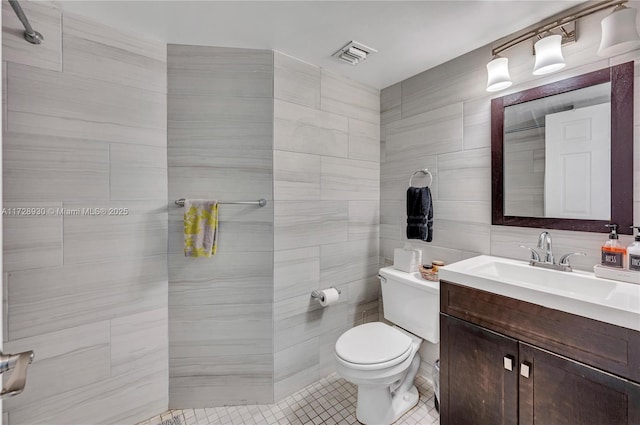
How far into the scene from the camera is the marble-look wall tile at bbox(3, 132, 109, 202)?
4.54ft

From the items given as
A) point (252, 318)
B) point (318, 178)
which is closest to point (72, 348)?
point (252, 318)

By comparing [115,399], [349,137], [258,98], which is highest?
[258,98]

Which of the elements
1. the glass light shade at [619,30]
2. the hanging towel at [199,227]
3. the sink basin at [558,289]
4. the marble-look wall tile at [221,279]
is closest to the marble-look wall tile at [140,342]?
the marble-look wall tile at [221,279]

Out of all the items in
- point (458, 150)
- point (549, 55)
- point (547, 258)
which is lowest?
point (547, 258)

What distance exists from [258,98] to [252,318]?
1323 millimetres

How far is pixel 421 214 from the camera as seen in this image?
1.93 meters

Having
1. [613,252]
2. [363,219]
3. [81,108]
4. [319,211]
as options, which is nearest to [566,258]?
[613,252]

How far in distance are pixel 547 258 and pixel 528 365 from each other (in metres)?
0.57

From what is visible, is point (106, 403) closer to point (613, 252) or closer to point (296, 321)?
point (296, 321)

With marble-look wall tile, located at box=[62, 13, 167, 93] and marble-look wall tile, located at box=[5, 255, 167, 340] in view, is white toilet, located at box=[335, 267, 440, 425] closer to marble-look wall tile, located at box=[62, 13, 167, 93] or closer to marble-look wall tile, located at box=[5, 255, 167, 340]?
marble-look wall tile, located at box=[5, 255, 167, 340]

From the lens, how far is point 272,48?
5.85 ft

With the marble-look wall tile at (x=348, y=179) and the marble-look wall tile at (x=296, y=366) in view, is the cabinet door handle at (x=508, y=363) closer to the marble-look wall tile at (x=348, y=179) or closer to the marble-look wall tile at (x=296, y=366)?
the marble-look wall tile at (x=296, y=366)

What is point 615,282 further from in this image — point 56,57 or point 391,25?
point 56,57

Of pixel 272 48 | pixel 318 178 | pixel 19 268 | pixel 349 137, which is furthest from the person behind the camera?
pixel 349 137
